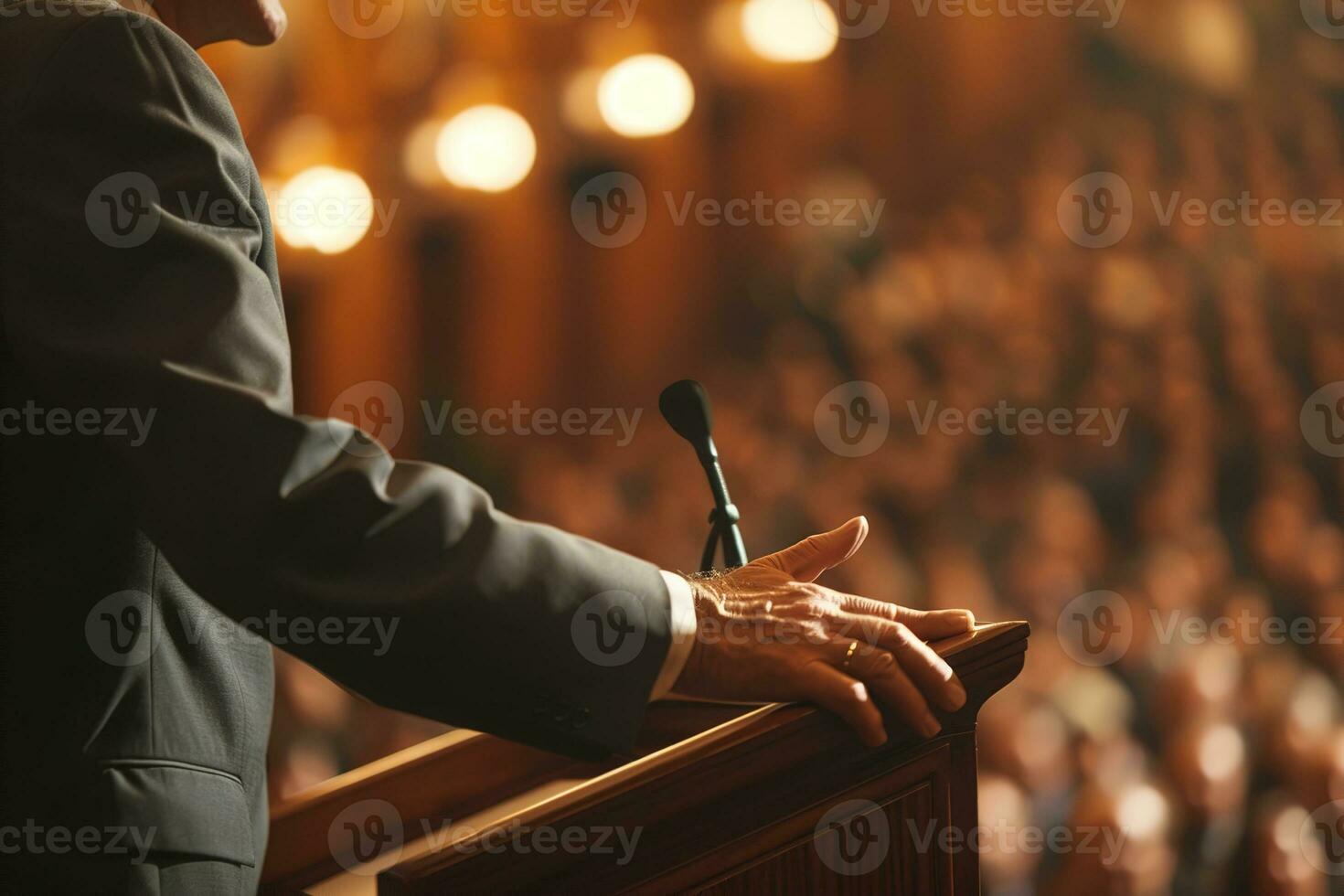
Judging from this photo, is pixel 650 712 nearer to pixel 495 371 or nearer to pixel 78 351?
pixel 78 351

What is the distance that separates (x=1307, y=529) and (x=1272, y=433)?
8.7 inches

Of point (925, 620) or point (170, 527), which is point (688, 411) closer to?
point (925, 620)

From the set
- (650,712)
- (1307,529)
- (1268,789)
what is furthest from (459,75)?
(1268,789)
